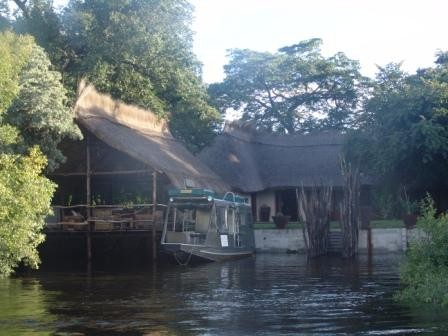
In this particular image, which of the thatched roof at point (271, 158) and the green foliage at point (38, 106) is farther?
the thatched roof at point (271, 158)

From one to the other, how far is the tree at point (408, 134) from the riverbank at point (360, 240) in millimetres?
3208

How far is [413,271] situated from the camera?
1705 centimetres

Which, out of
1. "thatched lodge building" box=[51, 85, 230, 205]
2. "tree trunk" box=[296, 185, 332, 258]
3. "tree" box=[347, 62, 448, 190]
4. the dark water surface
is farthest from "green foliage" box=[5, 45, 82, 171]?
"tree" box=[347, 62, 448, 190]

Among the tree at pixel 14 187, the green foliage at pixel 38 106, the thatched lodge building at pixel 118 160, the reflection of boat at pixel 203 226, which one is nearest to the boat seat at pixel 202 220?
the reflection of boat at pixel 203 226

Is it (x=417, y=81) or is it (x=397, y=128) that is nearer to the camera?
(x=397, y=128)

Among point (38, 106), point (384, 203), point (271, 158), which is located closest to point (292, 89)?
point (271, 158)

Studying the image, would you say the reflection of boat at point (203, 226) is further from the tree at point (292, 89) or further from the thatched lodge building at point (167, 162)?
the tree at point (292, 89)

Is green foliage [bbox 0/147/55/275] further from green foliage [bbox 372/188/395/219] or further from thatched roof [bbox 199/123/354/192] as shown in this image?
green foliage [bbox 372/188/395/219]

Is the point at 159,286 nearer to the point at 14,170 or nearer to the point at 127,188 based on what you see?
the point at 14,170

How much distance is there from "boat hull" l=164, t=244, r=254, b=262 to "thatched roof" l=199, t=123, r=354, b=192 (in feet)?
35.3

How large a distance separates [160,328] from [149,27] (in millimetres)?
20058

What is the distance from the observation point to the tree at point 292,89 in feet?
178

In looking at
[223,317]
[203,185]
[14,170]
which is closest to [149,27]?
[203,185]

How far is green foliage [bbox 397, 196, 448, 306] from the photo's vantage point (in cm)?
1569
